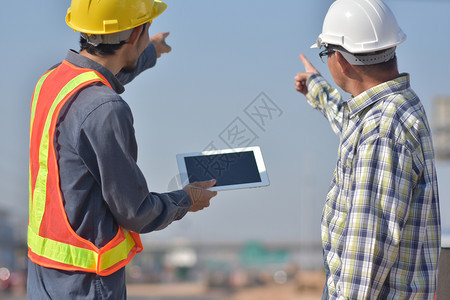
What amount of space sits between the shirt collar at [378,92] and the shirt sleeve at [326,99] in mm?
571

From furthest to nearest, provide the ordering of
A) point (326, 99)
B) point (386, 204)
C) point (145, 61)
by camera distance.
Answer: point (145, 61) < point (326, 99) < point (386, 204)

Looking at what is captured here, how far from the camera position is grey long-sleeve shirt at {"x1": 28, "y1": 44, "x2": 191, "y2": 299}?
230 cm

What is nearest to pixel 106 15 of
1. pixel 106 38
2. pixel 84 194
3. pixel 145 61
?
pixel 106 38

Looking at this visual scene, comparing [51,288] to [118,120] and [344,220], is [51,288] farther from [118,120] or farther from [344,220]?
[344,220]

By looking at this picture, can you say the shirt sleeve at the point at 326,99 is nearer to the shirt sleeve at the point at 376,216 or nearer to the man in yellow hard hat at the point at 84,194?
the shirt sleeve at the point at 376,216

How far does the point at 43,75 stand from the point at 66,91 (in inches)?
10.9

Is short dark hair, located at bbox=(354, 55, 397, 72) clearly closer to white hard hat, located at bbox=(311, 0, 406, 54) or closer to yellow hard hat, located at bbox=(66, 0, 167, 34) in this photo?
white hard hat, located at bbox=(311, 0, 406, 54)

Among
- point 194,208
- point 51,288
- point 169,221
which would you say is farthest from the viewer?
point 194,208

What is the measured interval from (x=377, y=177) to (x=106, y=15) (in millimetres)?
1203

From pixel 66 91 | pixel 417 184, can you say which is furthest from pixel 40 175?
pixel 417 184

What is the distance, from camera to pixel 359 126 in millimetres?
2379

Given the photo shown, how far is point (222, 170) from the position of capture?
2.78 m

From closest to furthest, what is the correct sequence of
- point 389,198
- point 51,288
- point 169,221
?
point 389,198 → point 51,288 → point 169,221

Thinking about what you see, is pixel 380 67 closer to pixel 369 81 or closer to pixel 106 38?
pixel 369 81
